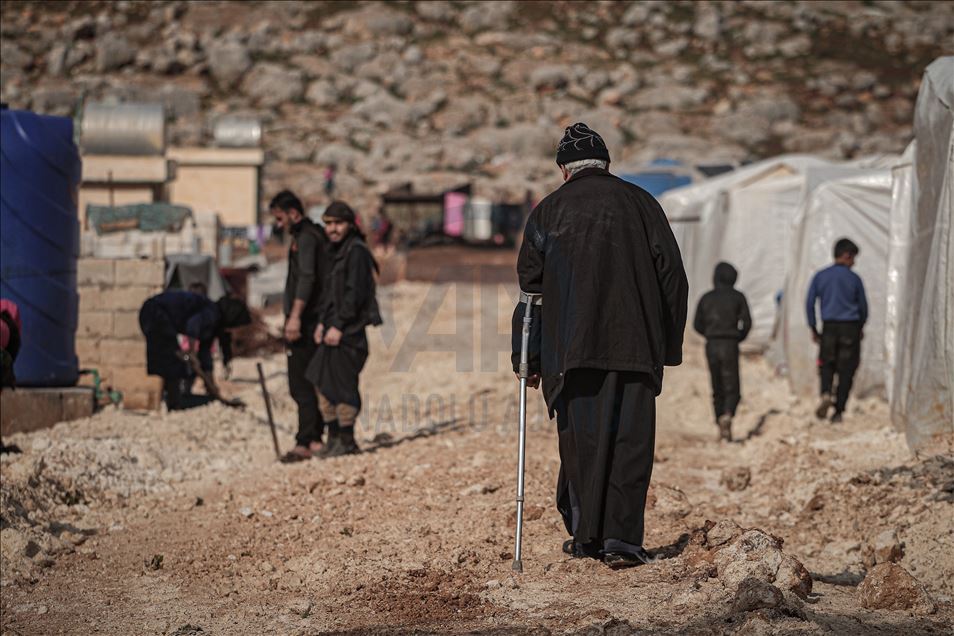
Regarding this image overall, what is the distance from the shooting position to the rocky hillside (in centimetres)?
5141

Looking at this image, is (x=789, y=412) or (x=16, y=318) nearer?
(x=16, y=318)

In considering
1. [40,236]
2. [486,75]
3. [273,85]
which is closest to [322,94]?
[273,85]

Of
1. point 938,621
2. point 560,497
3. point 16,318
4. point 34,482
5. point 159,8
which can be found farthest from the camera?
point 159,8

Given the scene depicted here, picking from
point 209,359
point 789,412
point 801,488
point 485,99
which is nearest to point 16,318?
point 209,359

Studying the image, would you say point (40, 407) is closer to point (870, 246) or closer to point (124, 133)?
point (870, 246)

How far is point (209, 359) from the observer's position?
39.8ft

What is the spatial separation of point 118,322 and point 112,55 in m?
56.8

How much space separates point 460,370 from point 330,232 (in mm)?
6711

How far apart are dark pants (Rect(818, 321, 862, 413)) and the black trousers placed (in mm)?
1002

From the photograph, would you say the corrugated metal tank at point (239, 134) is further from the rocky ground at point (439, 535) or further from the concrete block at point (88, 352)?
the rocky ground at point (439, 535)

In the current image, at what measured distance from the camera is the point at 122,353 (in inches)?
482

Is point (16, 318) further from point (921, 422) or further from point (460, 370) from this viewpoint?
point (460, 370)

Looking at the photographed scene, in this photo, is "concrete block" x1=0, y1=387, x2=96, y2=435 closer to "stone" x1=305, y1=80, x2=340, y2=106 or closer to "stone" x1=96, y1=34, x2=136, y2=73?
"stone" x1=305, y1=80, x2=340, y2=106

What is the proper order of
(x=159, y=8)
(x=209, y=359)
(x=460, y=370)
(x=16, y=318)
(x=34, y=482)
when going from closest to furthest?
(x=34, y=482) < (x=16, y=318) < (x=209, y=359) < (x=460, y=370) < (x=159, y=8)
